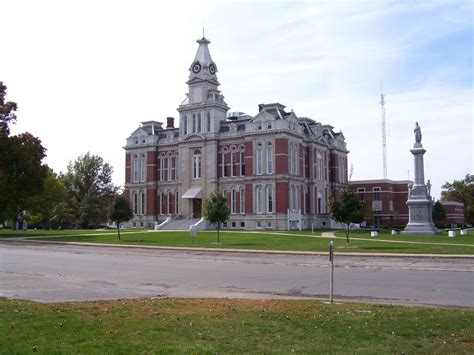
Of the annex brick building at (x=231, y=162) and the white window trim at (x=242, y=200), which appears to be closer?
the annex brick building at (x=231, y=162)

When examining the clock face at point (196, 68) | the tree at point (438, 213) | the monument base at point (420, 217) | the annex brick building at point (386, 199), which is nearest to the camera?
the monument base at point (420, 217)

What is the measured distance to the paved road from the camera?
1461 cm

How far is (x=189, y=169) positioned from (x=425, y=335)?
211 feet

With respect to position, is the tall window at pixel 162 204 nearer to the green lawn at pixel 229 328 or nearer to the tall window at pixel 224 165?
the tall window at pixel 224 165

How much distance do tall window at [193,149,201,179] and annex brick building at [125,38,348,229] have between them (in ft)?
0.44

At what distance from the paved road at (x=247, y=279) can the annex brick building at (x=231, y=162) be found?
3754 centimetres

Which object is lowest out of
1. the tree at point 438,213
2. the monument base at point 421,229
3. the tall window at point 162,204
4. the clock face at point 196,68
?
the monument base at point 421,229

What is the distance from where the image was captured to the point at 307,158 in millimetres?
72750

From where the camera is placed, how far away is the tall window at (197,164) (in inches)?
2822

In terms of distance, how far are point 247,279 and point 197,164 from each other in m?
53.5

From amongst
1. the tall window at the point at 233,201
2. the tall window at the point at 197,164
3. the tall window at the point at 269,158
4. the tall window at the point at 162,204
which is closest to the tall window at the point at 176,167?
the tall window at the point at 162,204

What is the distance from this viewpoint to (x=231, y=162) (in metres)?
69.9

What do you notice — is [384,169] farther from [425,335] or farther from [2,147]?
[425,335]

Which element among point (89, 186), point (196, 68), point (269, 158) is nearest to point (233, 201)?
point (269, 158)
